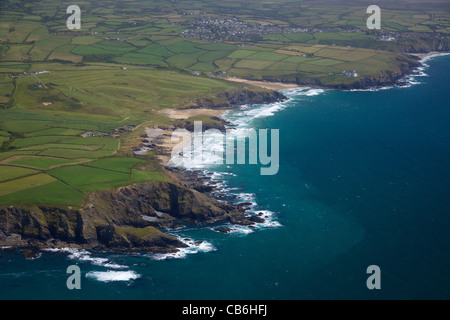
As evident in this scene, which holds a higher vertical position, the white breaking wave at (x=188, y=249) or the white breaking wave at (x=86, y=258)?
the white breaking wave at (x=86, y=258)

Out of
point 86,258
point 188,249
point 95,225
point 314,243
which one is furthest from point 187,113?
point 86,258

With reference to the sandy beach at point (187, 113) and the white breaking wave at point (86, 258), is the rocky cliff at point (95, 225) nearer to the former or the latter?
the white breaking wave at point (86, 258)

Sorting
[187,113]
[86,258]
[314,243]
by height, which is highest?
[187,113]

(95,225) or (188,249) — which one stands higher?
(95,225)

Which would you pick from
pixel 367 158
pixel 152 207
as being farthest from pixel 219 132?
pixel 152 207

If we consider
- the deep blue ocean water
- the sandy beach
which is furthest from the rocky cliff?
the sandy beach

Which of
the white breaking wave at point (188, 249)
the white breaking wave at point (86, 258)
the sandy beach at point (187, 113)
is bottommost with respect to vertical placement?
the white breaking wave at point (188, 249)

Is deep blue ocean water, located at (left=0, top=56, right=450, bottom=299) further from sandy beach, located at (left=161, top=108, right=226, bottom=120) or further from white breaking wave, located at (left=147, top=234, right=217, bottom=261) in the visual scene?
sandy beach, located at (left=161, top=108, right=226, bottom=120)

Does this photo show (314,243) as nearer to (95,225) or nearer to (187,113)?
(95,225)

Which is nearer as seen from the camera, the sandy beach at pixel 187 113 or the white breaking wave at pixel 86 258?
the white breaking wave at pixel 86 258

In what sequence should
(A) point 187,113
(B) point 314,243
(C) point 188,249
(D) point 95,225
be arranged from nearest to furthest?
(C) point 188,249 → (B) point 314,243 → (D) point 95,225 → (A) point 187,113

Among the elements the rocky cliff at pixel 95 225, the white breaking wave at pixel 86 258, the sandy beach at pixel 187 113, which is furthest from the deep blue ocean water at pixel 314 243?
the sandy beach at pixel 187 113
